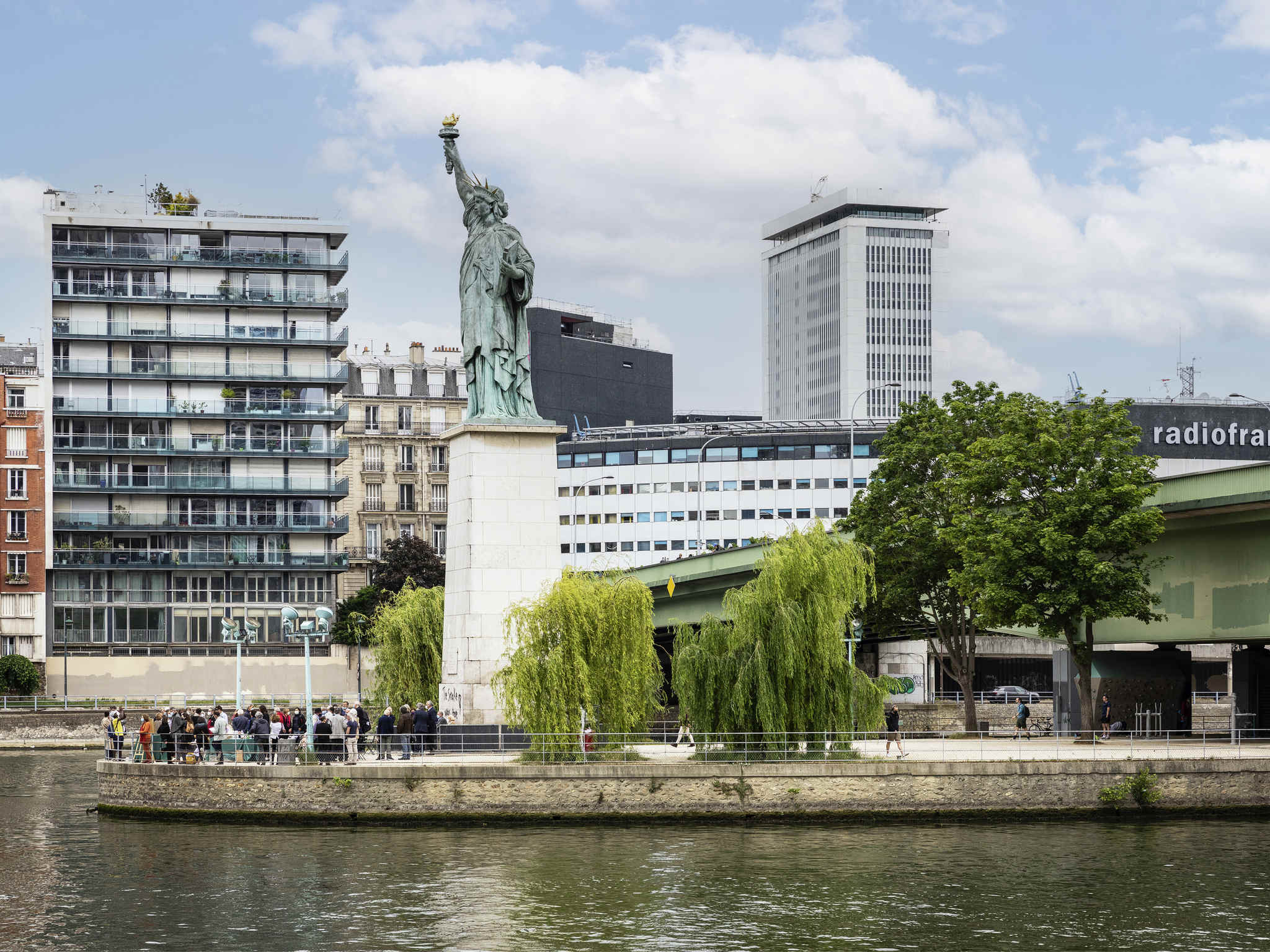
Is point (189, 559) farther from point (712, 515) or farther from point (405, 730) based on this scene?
point (405, 730)

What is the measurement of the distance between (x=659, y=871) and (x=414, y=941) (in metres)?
7.69

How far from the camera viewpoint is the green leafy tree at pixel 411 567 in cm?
10956

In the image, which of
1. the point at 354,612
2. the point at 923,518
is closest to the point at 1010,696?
the point at 923,518

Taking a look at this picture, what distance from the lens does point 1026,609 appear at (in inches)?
1965

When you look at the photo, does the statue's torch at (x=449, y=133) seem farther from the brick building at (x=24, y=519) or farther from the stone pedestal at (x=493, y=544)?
the brick building at (x=24, y=519)

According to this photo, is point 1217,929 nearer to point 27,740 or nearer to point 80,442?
point 27,740

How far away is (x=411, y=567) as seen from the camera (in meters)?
110

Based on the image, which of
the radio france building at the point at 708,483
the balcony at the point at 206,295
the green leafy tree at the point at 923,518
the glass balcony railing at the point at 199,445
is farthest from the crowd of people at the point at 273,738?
the radio france building at the point at 708,483

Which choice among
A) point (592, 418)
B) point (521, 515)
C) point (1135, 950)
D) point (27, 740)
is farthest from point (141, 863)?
point (592, 418)

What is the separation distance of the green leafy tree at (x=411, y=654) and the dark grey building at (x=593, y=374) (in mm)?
90752

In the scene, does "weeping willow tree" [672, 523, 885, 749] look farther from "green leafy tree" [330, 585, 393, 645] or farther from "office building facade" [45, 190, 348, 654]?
"office building facade" [45, 190, 348, 654]

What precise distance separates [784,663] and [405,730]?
10.0 meters

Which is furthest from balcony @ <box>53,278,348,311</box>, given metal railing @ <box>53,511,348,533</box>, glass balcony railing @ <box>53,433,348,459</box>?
metal railing @ <box>53,511,348,533</box>

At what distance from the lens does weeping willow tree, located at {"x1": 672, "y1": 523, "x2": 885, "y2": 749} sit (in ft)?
143
